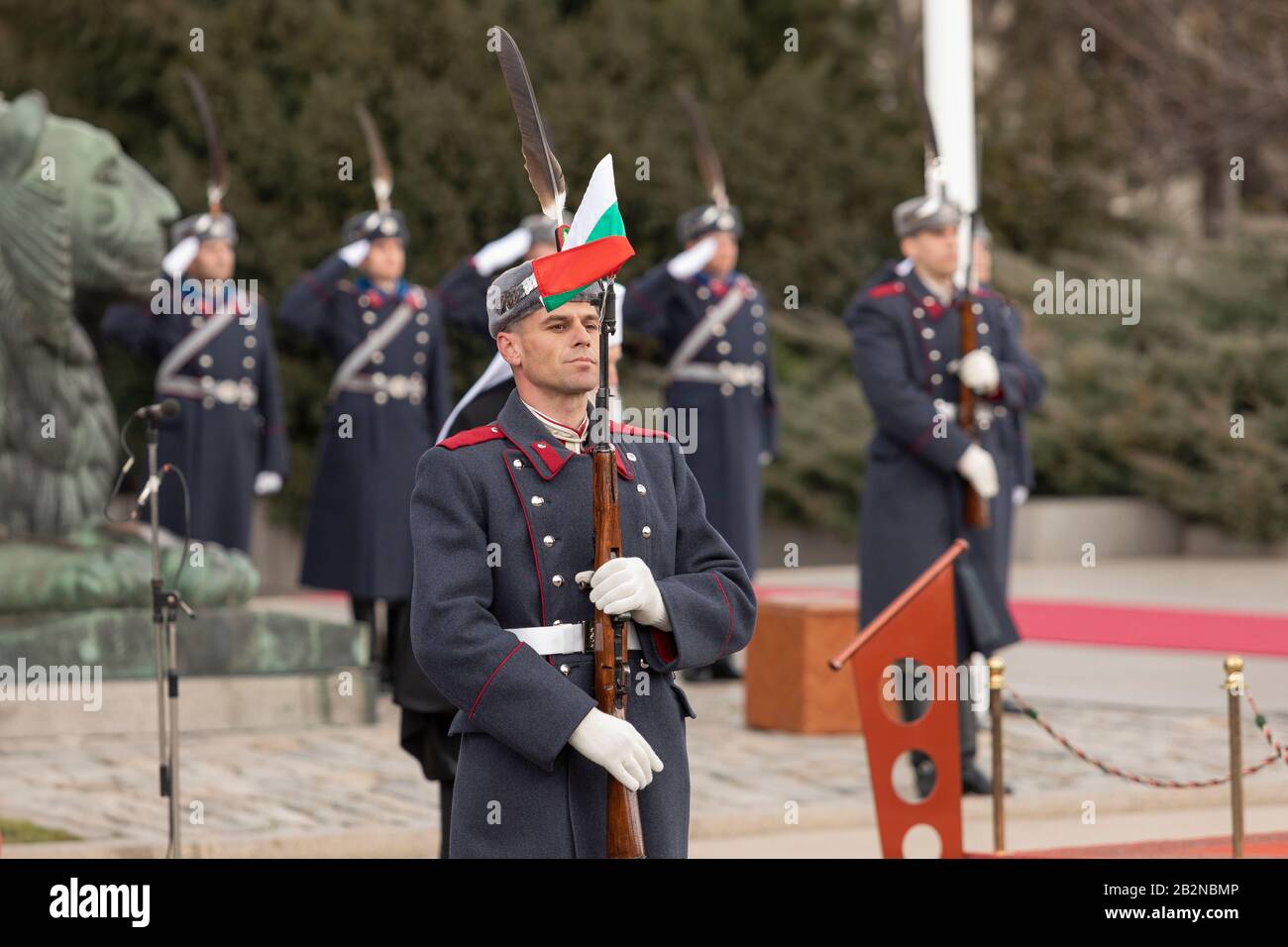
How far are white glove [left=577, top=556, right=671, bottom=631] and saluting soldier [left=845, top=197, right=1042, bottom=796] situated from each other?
4471 millimetres

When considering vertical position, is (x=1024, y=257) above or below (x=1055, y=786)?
above

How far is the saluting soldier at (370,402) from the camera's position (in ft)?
38.7

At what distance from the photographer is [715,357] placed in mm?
12211

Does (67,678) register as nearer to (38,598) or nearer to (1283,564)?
(38,598)

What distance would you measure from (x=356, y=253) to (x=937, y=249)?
13.1 feet

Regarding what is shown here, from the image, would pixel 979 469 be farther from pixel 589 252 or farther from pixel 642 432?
pixel 589 252

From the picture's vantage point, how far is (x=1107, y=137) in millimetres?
21828

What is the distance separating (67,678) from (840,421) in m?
9.69

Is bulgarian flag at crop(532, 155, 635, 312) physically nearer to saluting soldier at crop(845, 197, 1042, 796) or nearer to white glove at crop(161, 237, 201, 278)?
saluting soldier at crop(845, 197, 1042, 796)

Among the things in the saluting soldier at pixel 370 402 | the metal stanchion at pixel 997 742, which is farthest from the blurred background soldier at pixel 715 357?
the metal stanchion at pixel 997 742

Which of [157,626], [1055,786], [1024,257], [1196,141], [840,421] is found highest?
[1196,141]

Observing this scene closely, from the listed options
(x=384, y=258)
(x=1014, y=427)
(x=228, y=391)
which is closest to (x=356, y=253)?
(x=384, y=258)

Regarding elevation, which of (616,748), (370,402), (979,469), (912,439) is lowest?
(616,748)
